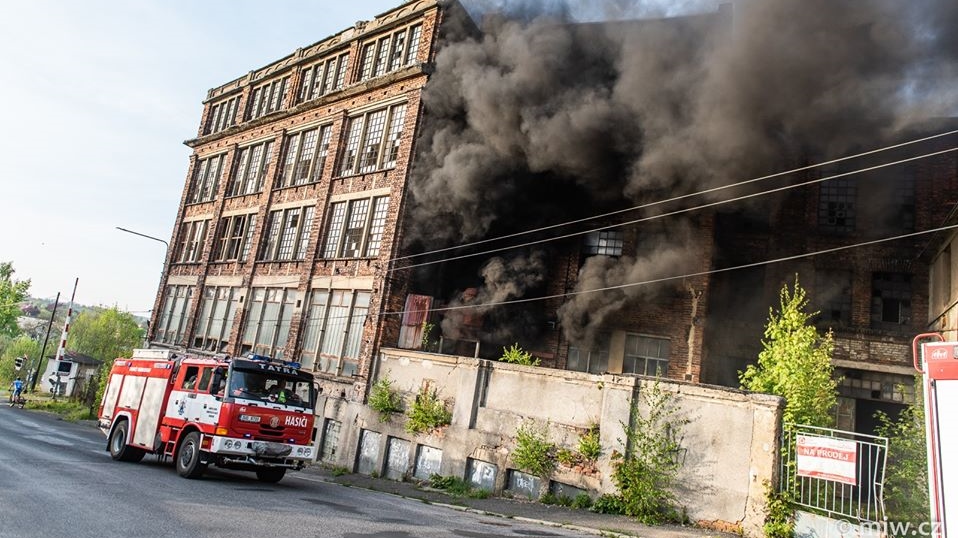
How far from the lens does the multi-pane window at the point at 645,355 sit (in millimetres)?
15945

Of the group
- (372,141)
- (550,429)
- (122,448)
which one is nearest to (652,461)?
(550,429)

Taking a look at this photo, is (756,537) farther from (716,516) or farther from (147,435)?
(147,435)

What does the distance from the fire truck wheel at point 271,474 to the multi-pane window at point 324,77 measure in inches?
572

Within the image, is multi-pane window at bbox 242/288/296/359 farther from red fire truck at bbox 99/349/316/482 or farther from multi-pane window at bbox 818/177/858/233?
multi-pane window at bbox 818/177/858/233

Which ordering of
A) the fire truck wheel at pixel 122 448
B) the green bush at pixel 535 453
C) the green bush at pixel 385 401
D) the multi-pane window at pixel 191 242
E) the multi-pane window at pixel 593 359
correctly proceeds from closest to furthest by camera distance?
the green bush at pixel 535 453 → the fire truck wheel at pixel 122 448 → the green bush at pixel 385 401 → the multi-pane window at pixel 593 359 → the multi-pane window at pixel 191 242

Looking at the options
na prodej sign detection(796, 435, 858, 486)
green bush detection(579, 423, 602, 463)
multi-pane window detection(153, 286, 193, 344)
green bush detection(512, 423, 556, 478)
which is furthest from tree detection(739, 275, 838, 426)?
multi-pane window detection(153, 286, 193, 344)

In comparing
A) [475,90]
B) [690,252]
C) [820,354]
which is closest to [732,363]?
[690,252]

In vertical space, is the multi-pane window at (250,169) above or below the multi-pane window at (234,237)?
above

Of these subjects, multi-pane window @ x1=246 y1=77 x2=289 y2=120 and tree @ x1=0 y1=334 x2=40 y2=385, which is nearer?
multi-pane window @ x1=246 y1=77 x2=289 y2=120

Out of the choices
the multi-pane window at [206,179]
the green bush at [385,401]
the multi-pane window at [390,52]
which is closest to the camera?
the green bush at [385,401]

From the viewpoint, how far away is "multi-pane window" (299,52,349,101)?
2155 cm

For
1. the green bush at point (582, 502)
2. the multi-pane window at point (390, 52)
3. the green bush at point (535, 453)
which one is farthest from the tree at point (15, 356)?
the green bush at point (582, 502)

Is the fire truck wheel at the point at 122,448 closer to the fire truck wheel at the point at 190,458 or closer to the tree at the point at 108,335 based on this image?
the fire truck wheel at the point at 190,458

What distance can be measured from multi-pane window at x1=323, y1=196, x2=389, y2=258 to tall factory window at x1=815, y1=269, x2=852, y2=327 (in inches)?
509
